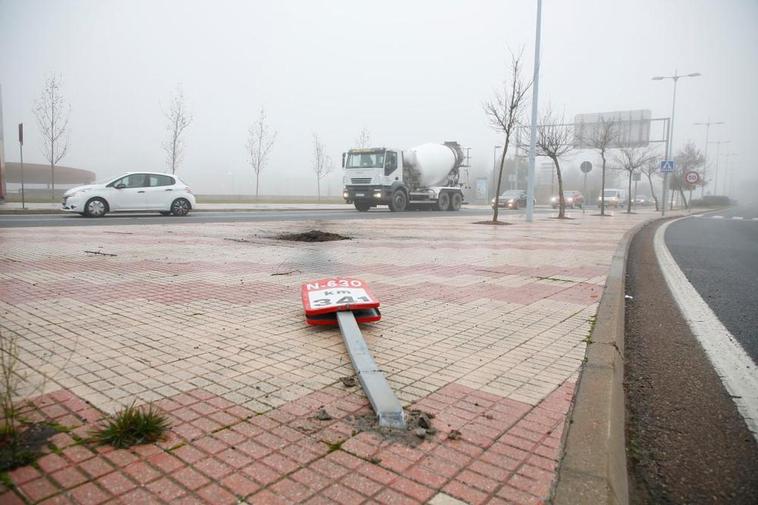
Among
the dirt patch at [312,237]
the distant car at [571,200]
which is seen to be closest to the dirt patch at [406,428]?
the dirt patch at [312,237]

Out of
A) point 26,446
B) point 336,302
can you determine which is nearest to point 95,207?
point 336,302

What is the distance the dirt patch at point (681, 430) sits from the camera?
7.68 feet

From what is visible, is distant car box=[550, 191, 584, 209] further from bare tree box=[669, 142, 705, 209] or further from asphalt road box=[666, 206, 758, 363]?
asphalt road box=[666, 206, 758, 363]

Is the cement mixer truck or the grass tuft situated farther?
the cement mixer truck

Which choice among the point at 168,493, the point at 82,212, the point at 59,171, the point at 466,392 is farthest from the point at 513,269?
the point at 59,171

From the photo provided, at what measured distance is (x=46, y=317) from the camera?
14.5 feet

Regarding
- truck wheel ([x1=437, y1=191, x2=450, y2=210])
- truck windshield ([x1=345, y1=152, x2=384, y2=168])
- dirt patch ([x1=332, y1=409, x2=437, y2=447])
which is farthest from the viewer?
truck wheel ([x1=437, y1=191, x2=450, y2=210])

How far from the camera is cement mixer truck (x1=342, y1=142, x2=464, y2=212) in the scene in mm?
27125

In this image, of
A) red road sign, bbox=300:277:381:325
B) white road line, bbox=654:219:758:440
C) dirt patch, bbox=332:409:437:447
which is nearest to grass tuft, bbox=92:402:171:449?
dirt patch, bbox=332:409:437:447

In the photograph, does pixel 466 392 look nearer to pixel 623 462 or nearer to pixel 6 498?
pixel 623 462

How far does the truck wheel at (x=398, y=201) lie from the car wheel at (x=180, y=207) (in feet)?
34.0

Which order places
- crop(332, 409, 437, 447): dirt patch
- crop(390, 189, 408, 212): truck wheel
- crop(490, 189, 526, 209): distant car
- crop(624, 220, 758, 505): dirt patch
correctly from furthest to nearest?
crop(490, 189, 526, 209): distant car, crop(390, 189, 408, 212): truck wheel, crop(332, 409, 437, 447): dirt patch, crop(624, 220, 758, 505): dirt patch

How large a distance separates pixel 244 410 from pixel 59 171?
82.8 metres

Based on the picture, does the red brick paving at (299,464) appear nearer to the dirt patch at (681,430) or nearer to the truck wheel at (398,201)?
the dirt patch at (681,430)
